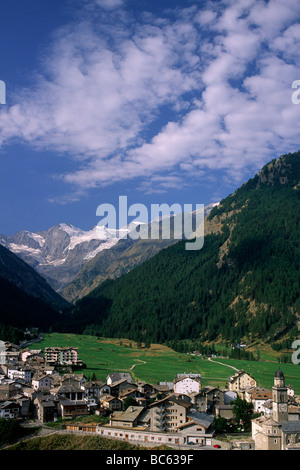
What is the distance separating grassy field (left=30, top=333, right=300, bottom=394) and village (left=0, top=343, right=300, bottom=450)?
13.0 metres

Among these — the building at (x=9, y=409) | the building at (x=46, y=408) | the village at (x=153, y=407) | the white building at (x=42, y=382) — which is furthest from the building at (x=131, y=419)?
the white building at (x=42, y=382)

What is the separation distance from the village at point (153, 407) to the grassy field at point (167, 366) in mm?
12982

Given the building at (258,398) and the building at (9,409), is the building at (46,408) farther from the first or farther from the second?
the building at (258,398)

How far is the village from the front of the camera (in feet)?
231

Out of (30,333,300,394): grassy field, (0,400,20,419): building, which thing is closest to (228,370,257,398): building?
(30,333,300,394): grassy field

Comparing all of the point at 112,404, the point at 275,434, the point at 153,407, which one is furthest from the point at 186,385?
the point at 275,434

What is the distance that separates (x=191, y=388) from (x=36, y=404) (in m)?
32.7

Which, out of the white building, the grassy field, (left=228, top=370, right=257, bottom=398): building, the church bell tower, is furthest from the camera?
the grassy field

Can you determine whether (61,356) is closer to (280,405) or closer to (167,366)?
(167,366)

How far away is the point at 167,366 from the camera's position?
141750mm

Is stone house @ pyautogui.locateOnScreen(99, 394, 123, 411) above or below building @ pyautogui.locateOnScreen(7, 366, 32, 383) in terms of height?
below

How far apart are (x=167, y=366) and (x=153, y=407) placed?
6254cm

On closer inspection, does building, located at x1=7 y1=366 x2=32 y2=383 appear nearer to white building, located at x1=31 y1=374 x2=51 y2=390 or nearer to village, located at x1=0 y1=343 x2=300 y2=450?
village, located at x1=0 y1=343 x2=300 y2=450
